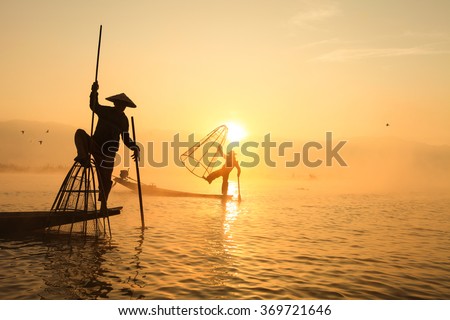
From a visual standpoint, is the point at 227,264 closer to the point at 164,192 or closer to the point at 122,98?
the point at 122,98

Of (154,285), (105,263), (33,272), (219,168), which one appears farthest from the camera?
(219,168)

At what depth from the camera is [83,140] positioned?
966 centimetres

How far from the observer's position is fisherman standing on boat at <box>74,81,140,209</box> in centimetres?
1009

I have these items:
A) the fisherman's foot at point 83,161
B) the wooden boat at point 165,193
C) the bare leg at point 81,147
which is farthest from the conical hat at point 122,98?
the wooden boat at point 165,193

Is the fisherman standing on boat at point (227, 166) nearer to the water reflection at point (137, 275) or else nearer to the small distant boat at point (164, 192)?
the small distant boat at point (164, 192)

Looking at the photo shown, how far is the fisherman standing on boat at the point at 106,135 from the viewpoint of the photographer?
10.1 metres

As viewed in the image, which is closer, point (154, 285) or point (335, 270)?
point (154, 285)

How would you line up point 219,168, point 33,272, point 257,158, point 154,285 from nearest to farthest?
point 154,285 < point 33,272 < point 257,158 < point 219,168

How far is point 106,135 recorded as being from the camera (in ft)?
34.6

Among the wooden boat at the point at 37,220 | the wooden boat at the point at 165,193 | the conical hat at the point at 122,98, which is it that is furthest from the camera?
the wooden boat at the point at 165,193

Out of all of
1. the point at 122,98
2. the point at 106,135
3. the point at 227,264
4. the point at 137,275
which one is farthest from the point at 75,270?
the point at 122,98

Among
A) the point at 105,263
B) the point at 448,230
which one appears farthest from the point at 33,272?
the point at 448,230
